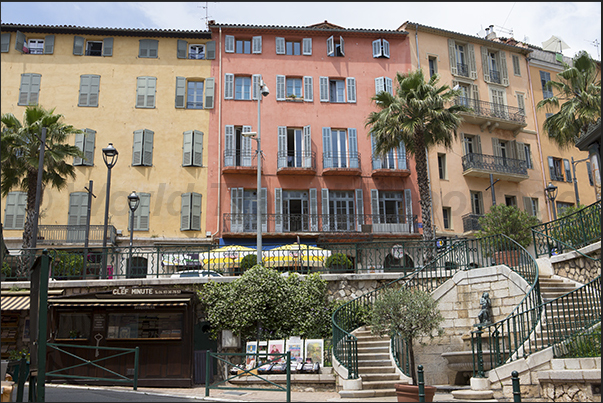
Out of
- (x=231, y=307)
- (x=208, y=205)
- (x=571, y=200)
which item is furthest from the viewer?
(x=571, y=200)

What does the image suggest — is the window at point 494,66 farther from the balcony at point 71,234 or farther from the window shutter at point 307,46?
the balcony at point 71,234

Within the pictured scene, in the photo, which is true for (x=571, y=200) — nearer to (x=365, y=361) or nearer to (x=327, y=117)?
(x=327, y=117)

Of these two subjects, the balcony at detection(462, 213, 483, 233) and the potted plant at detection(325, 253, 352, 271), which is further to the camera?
the balcony at detection(462, 213, 483, 233)

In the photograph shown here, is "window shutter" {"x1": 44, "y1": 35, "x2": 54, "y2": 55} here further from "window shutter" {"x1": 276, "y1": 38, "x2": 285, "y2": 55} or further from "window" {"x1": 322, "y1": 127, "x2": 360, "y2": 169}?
"window" {"x1": 322, "y1": 127, "x2": 360, "y2": 169}

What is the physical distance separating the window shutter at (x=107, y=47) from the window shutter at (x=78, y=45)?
1.19 meters

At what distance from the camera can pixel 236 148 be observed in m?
28.4

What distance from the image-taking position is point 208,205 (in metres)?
27.4

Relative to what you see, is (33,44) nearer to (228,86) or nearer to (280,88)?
(228,86)

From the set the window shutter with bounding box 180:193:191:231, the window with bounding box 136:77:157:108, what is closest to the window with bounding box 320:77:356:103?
the window with bounding box 136:77:157:108

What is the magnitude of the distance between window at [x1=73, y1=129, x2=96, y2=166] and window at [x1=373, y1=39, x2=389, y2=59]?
55.4 feet

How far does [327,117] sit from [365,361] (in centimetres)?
1925

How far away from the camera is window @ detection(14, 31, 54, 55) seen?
2848cm

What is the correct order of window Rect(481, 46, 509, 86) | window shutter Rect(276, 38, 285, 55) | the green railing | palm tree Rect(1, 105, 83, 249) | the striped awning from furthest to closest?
window Rect(481, 46, 509, 86)
window shutter Rect(276, 38, 285, 55)
palm tree Rect(1, 105, 83, 249)
the striped awning
the green railing

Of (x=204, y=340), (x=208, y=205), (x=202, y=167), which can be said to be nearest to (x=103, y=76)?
(x=202, y=167)
